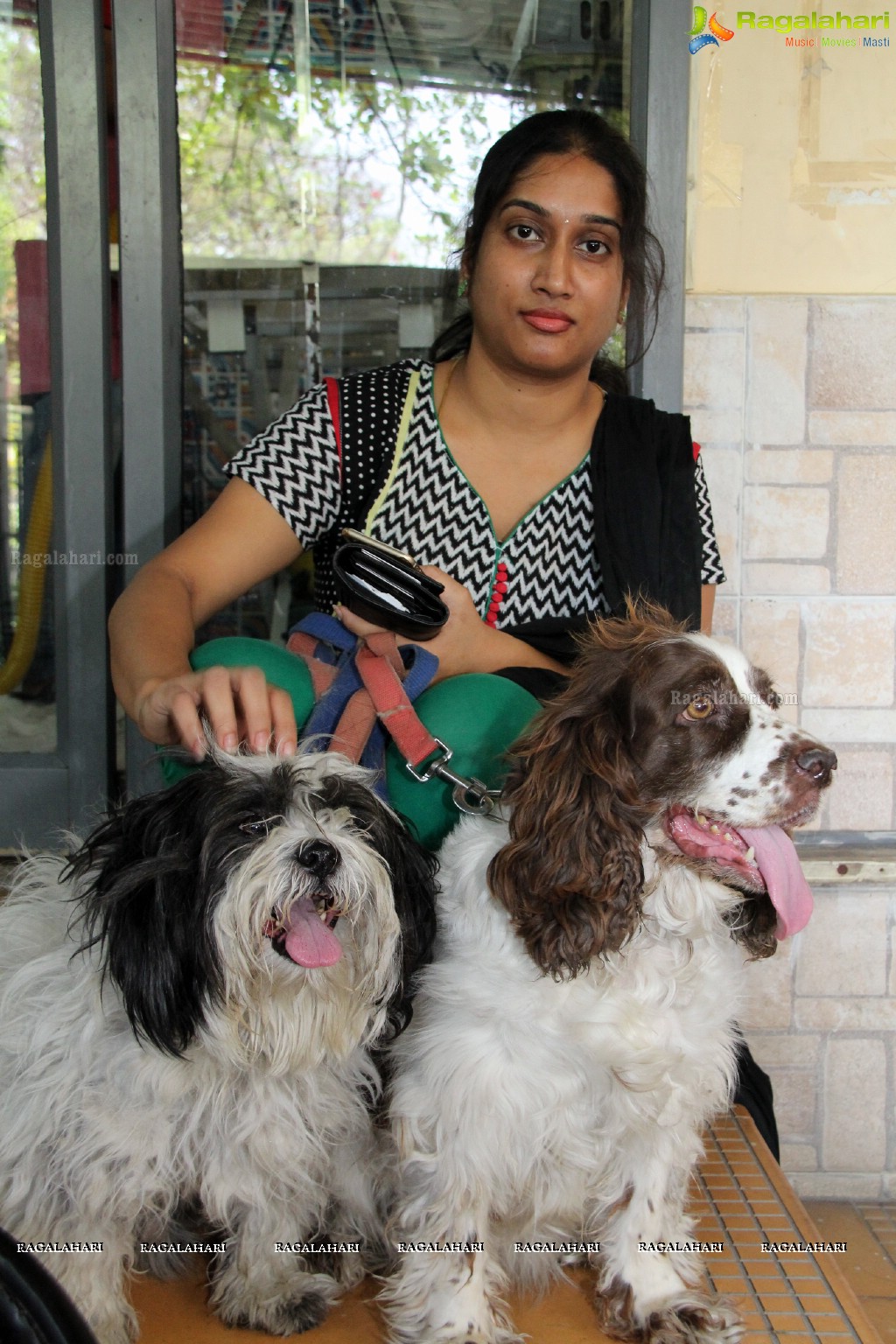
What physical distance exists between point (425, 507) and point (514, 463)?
0.72 feet

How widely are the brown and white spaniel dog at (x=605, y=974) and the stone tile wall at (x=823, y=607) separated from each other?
124 centimetres

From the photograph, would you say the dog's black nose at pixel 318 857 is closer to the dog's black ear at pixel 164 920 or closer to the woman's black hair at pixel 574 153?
the dog's black ear at pixel 164 920

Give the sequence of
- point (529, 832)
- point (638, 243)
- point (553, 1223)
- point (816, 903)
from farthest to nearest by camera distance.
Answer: point (816, 903) → point (638, 243) → point (553, 1223) → point (529, 832)

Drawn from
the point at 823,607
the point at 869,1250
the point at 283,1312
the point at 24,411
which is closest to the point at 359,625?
the point at 283,1312

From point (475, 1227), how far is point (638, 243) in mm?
1887

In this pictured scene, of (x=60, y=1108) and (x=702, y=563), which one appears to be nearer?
(x=60, y=1108)

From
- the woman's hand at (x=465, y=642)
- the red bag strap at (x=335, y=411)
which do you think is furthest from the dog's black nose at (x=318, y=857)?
the red bag strap at (x=335, y=411)

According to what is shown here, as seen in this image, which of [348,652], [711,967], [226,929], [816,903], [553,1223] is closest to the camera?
[226,929]

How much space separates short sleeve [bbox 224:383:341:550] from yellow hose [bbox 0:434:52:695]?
1005 mm

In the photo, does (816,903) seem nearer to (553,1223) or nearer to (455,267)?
(553,1223)

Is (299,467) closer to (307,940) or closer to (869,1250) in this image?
(307,940)

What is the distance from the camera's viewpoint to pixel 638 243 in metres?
2.50

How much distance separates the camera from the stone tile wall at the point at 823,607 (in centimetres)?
287

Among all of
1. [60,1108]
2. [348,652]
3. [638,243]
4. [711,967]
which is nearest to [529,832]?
[711,967]
